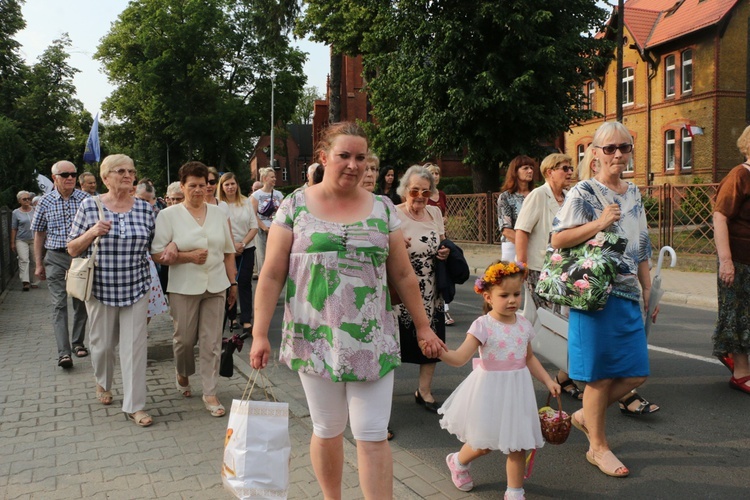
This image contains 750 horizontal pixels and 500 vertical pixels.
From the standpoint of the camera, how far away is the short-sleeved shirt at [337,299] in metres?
3.21

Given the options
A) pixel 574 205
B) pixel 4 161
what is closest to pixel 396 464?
pixel 574 205

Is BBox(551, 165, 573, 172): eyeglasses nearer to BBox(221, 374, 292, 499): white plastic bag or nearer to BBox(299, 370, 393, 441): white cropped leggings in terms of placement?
BBox(299, 370, 393, 441): white cropped leggings

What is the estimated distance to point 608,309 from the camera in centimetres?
419

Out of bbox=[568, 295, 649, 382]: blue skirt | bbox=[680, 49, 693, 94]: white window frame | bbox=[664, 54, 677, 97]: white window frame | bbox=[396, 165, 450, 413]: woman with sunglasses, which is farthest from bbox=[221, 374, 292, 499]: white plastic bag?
bbox=[664, 54, 677, 97]: white window frame

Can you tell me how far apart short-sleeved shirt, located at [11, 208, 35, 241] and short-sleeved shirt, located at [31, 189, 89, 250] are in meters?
7.34

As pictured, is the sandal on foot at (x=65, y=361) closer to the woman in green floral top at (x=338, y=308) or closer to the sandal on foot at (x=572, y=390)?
the woman in green floral top at (x=338, y=308)

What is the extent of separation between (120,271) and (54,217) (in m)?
3.28

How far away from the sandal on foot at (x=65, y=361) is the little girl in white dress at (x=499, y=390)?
4.76 metres

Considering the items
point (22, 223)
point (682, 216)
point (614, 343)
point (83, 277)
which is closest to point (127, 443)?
point (83, 277)

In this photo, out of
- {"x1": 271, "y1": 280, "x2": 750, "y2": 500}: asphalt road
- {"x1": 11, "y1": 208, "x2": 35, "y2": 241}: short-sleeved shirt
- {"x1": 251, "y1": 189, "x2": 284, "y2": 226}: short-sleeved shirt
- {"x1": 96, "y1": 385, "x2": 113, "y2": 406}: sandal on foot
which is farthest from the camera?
{"x1": 11, "y1": 208, "x2": 35, "y2": 241}: short-sleeved shirt

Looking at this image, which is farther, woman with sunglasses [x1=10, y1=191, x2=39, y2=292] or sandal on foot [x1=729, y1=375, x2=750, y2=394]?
woman with sunglasses [x1=10, y1=191, x2=39, y2=292]

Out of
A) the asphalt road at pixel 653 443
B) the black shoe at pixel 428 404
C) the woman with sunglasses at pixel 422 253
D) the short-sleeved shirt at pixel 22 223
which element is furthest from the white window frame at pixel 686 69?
the black shoe at pixel 428 404

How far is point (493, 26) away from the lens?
73.4ft

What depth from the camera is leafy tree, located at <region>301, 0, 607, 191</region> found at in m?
21.8
